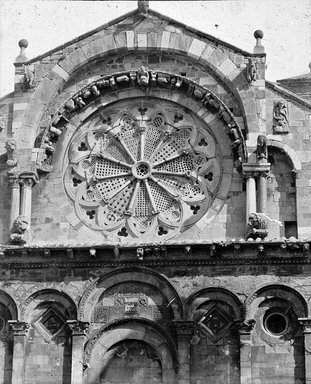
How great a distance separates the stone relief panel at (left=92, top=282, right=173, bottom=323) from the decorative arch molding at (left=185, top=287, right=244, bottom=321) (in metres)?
0.44

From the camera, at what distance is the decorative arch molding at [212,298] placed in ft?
86.4

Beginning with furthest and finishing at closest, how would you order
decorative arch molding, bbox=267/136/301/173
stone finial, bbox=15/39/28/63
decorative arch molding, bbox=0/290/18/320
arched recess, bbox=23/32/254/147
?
stone finial, bbox=15/39/28/63
arched recess, bbox=23/32/254/147
decorative arch molding, bbox=267/136/301/173
decorative arch molding, bbox=0/290/18/320

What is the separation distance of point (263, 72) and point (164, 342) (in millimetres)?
6373

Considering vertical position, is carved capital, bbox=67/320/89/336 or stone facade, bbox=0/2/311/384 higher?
stone facade, bbox=0/2/311/384

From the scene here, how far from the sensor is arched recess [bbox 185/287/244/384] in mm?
26016

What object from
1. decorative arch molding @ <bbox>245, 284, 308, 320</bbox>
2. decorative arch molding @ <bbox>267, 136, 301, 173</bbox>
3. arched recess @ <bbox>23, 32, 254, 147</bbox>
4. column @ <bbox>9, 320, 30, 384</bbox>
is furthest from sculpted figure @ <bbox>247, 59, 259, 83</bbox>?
column @ <bbox>9, 320, 30, 384</bbox>

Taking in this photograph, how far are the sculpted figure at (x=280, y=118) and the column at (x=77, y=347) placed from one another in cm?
595

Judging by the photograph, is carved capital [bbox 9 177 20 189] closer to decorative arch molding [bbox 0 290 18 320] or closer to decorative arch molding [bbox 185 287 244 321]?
decorative arch molding [bbox 0 290 18 320]

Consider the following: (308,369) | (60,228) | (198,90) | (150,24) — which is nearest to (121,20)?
(150,24)

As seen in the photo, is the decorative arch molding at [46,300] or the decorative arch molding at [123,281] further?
the decorative arch molding at [46,300]

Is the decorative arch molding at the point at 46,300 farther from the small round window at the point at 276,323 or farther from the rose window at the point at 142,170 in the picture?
the small round window at the point at 276,323

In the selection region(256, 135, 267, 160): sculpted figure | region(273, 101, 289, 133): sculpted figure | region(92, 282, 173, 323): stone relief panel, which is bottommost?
region(92, 282, 173, 323): stone relief panel

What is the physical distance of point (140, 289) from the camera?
26.9 m

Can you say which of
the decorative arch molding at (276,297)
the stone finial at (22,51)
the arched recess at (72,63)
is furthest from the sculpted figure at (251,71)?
the stone finial at (22,51)
